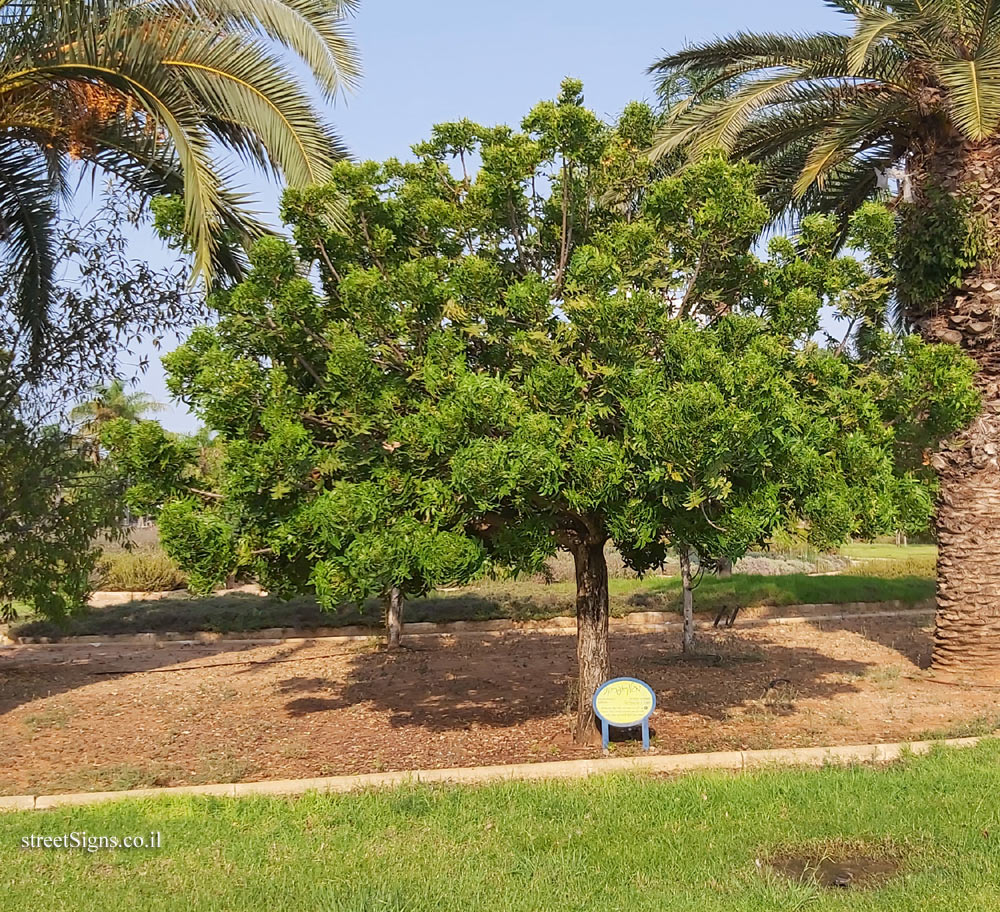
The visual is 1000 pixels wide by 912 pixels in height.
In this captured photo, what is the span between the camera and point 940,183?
10.6m

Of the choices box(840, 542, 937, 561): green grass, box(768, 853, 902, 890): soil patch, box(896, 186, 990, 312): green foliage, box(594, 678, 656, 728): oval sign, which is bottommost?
box(768, 853, 902, 890): soil patch

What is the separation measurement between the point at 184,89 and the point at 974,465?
8441mm

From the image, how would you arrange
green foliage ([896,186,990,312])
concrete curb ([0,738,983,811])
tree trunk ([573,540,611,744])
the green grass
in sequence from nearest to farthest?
1. concrete curb ([0,738,983,811])
2. tree trunk ([573,540,611,744])
3. green foliage ([896,186,990,312])
4. the green grass

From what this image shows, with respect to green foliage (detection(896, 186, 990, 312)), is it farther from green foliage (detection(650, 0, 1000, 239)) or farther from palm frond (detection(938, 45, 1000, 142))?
palm frond (detection(938, 45, 1000, 142))

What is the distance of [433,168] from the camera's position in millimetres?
7422

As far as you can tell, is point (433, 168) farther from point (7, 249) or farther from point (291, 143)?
point (7, 249)

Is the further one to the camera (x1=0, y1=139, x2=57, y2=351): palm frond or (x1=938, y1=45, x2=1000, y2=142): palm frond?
(x1=0, y1=139, x2=57, y2=351): palm frond

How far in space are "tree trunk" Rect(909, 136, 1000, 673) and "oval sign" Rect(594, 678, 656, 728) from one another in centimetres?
474

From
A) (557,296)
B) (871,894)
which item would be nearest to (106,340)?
(557,296)

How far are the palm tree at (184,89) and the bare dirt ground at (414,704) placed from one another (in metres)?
3.88

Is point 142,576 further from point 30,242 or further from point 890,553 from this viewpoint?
point 890,553

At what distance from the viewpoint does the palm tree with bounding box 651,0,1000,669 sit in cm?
997

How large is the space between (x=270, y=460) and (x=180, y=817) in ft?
7.09

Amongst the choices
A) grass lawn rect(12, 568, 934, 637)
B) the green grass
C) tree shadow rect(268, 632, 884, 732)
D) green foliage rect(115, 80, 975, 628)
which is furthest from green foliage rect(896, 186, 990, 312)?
the green grass
